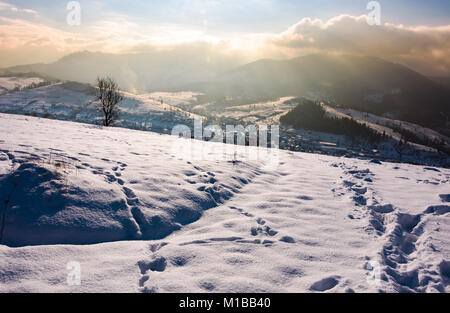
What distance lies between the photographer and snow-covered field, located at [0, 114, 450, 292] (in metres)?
4.58

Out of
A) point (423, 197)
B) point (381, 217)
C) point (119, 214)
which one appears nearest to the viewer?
point (119, 214)

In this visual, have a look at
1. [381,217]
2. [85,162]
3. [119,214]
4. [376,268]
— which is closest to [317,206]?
[381,217]

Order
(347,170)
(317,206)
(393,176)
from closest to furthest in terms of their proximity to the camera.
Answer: (317,206) < (393,176) < (347,170)

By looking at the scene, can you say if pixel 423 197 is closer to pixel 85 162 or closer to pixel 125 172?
pixel 125 172

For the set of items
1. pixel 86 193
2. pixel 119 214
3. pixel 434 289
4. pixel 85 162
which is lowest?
pixel 434 289

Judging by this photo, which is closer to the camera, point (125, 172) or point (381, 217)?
point (381, 217)

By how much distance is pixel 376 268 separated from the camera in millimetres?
5152

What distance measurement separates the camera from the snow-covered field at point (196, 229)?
15.0ft

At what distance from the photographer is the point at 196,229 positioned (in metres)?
6.73

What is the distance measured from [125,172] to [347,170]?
12307 millimetres
